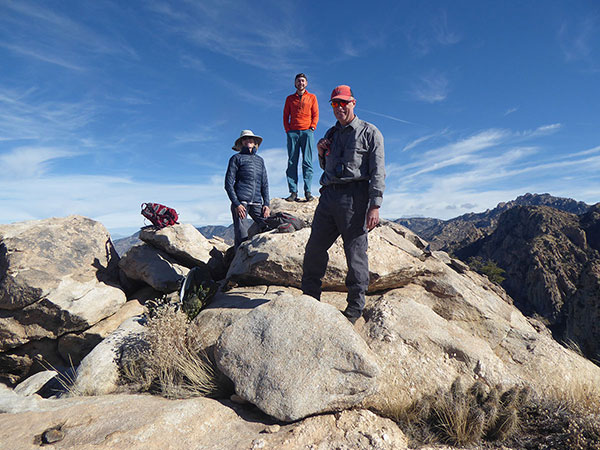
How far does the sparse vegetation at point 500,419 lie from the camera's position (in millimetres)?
3367

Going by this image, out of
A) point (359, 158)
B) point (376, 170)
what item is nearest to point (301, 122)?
point (359, 158)

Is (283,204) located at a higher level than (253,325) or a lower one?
higher

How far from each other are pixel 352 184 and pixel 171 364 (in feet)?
13.1

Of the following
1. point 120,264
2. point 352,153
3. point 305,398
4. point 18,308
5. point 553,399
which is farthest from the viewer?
point 120,264

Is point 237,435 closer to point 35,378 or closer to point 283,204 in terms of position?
point 35,378

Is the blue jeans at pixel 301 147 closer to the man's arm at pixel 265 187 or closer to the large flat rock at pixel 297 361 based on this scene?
the man's arm at pixel 265 187

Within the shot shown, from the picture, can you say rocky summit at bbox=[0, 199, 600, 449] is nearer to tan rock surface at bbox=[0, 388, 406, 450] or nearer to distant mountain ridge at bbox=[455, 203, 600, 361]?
tan rock surface at bbox=[0, 388, 406, 450]

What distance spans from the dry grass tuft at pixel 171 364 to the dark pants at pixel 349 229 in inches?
95.5

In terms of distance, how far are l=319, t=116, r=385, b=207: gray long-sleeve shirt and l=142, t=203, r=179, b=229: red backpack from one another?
19.4 feet

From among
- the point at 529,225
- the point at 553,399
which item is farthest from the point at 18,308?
the point at 529,225

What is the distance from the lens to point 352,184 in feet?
16.4

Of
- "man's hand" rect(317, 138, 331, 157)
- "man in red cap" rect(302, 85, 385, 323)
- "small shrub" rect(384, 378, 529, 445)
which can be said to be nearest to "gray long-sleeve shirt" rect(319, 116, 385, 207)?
"man in red cap" rect(302, 85, 385, 323)

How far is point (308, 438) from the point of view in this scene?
342 cm

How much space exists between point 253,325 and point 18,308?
7.08m
